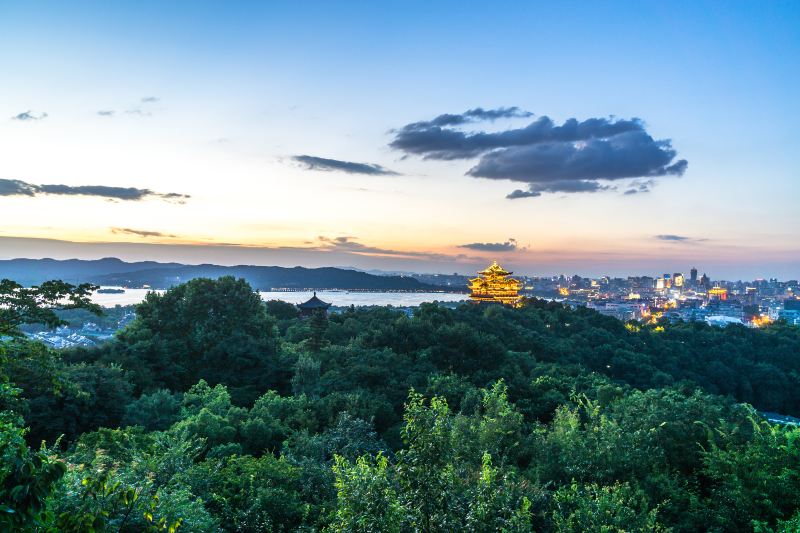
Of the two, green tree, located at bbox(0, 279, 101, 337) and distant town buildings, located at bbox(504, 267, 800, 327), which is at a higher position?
green tree, located at bbox(0, 279, 101, 337)

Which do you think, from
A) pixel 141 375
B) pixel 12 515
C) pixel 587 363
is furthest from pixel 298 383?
pixel 587 363

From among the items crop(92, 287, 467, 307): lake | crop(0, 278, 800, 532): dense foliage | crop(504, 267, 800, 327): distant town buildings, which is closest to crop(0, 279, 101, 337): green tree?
crop(0, 278, 800, 532): dense foliage

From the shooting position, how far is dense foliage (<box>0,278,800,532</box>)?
24.0 ft

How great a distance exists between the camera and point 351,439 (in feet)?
53.3

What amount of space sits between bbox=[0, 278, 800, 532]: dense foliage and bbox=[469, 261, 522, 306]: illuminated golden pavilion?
98.8 ft

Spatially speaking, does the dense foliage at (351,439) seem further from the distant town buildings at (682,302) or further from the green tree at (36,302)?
the distant town buildings at (682,302)

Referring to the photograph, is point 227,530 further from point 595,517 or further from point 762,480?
point 762,480

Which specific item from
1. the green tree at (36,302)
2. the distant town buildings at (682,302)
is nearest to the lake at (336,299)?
the distant town buildings at (682,302)

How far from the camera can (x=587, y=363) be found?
39844mm

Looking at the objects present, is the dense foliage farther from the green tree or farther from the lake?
the lake

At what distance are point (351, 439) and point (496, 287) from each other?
178 feet

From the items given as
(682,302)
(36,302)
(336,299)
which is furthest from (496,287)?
(682,302)

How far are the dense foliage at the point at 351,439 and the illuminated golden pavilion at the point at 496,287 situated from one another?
30.1m

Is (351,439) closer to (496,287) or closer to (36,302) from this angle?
(36,302)
